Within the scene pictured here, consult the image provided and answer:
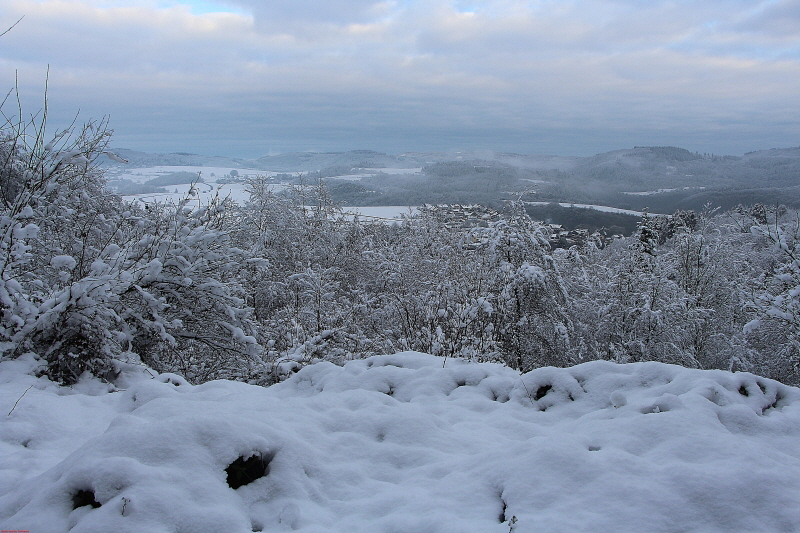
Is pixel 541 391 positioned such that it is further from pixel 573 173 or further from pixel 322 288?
pixel 573 173

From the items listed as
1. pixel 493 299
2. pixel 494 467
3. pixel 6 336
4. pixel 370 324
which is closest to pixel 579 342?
pixel 493 299

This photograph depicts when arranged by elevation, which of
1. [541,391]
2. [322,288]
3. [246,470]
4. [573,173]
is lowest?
[322,288]

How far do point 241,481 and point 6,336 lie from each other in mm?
4229

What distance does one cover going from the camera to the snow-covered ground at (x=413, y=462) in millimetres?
2250

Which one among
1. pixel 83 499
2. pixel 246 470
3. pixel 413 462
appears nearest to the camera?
pixel 83 499

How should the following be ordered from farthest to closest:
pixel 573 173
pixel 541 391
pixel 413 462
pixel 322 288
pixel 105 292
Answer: pixel 573 173 < pixel 322 288 < pixel 105 292 < pixel 541 391 < pixel 413 462

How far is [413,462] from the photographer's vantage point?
3.15 m

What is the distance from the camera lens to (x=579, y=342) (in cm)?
1439

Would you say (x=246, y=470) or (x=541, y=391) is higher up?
(x=246, y=470)

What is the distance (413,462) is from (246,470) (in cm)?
113

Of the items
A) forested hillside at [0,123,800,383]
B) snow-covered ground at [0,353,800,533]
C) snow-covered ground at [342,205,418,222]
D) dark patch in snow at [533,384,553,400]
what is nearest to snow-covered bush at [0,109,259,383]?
forested hillside at [0,123,800,383]

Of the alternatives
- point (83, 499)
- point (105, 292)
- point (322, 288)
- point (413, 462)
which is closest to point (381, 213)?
point (322, 288)

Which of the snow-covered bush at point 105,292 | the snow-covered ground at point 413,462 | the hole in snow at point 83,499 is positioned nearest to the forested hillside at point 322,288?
the snow-covered bush at point 105,292

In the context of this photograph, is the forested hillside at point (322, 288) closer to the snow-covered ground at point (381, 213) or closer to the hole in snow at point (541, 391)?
the snow-covered ground at point (381, 213)
